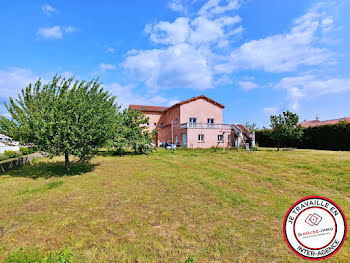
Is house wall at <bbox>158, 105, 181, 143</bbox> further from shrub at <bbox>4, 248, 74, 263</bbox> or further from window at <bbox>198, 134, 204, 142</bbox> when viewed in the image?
shrub at <bbox>4, 248, 74, 263</bbox>

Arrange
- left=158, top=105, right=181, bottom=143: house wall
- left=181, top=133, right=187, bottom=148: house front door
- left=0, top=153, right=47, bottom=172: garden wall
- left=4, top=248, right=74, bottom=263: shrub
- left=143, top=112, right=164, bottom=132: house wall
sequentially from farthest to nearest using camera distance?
1. left=143, top=112, right=164, bottom=132: house wall
2. left=158, top=105, right=181, bottom=143: house wall
3. left=181, top=133, right=187, bottom=148: house front door
4. left=0, top=153, right=47, bottom=172: garden wall
5. left=4, top=248, right=74, bottom=263: shrub

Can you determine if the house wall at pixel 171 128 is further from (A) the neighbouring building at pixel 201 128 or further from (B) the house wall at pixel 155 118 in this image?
(B) the house wall at pixel 155 118

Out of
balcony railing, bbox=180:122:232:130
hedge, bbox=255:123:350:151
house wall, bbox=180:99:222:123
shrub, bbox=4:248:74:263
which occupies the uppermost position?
house wall, bbox=180:99:222:123

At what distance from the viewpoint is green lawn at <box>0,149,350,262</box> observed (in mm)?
3885

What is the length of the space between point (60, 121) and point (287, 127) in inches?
934

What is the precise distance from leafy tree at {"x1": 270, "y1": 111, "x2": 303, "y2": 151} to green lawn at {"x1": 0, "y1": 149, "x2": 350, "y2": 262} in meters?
13.5

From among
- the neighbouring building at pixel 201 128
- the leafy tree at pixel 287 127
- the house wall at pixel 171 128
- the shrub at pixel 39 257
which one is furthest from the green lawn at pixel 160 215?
the house wall at pixel 171 128

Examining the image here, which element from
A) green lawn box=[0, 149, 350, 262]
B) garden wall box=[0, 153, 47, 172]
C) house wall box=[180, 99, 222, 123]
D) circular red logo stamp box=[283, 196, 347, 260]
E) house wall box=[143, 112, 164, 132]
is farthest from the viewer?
house wall box=[143, 112, 164, 132]

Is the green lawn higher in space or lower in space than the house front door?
lower

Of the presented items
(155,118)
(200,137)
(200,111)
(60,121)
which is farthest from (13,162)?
(155,118)

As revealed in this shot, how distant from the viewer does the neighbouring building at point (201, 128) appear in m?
29.2

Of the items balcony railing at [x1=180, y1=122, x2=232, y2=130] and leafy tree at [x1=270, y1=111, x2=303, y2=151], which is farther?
balcony railing at [x1=180, y1=122, x2=232, y2=130]

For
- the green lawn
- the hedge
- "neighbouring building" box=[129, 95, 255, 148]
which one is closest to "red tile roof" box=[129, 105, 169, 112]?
"neighbouring building" box=[129, 95, 255, 148]

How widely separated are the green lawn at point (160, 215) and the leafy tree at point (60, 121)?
6.88ft
